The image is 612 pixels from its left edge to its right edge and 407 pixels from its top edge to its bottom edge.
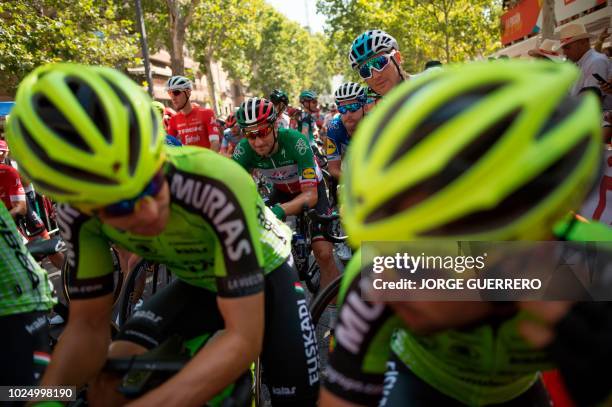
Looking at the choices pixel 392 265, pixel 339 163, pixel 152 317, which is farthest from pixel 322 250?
pixel 392 265

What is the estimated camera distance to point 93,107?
149 cm

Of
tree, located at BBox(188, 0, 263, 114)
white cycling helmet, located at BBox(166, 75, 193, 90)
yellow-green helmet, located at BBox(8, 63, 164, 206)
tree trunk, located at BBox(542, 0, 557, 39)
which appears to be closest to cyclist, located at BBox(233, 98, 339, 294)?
yellow-green helmet, located at BBox(8, 63, 164, 206)

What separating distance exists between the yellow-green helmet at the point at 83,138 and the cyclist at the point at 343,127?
13.6ft

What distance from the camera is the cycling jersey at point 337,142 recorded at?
5.70 m

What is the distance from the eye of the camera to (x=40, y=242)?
9.50 ft

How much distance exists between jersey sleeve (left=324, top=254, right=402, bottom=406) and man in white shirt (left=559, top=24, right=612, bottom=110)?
18.5ft

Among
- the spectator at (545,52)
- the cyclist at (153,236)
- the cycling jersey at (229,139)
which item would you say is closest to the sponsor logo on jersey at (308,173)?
the cyclist at (153,236)

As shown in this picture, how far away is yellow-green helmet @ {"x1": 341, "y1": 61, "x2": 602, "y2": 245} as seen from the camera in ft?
3.10

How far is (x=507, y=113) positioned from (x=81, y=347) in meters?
1.80

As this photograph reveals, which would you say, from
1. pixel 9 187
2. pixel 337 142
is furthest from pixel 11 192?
pixel 337 142

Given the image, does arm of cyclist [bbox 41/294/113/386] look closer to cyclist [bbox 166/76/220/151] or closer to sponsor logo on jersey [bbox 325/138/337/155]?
sponsor logo on jersey [bbox 325/138/337/155]

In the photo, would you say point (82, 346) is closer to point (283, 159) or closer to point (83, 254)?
point (83, 254)

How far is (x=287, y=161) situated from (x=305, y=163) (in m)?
0.27

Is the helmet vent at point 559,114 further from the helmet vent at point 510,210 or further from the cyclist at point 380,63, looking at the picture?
the cyclist at point 380,63
